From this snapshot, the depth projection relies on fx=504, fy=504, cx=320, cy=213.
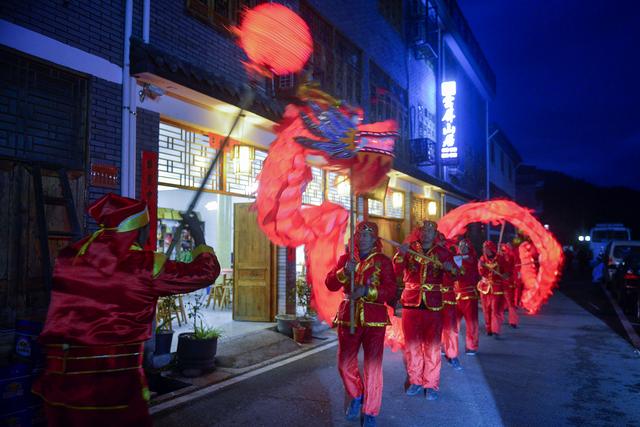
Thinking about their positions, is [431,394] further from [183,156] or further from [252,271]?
[252,271]

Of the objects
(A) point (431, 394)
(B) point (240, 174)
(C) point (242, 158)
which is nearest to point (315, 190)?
(B) point (240, 174)

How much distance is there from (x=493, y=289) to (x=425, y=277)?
4.57 meters

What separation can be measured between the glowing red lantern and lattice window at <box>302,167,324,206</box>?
2.67 m

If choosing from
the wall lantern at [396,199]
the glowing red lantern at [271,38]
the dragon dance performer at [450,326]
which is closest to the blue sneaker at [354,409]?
the dragon dance performer at [450,326]

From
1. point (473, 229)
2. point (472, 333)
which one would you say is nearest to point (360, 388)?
point (472, 333)

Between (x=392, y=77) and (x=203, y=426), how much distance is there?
580 inches

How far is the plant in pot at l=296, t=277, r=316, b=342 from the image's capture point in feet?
31.4

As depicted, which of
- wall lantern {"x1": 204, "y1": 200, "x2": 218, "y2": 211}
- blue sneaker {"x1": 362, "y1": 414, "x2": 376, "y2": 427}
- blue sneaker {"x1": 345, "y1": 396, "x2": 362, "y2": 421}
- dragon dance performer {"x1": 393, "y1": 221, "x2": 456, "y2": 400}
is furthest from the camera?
wall lantern {"x1": 204, "y1": 200, "x2": 218, "y2": 211}

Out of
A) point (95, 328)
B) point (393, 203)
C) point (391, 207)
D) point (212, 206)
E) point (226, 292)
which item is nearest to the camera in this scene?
point (95, 328)

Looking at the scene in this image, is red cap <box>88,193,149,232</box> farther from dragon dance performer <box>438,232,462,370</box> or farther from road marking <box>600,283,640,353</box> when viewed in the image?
road marking <box>600,283,640,353</box>

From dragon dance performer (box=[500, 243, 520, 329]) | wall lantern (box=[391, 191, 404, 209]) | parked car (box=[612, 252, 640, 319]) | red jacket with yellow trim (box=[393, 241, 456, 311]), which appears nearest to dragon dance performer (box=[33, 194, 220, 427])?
red jacket with yellow trim (box=[393, 241, 456, 311])

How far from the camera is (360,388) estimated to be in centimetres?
532

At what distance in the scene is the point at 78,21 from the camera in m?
6.62

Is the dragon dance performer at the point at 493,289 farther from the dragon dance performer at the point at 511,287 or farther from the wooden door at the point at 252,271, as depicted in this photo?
the wooden door at the point at 252,271
